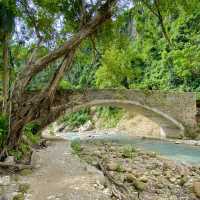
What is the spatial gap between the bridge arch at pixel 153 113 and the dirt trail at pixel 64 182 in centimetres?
1414

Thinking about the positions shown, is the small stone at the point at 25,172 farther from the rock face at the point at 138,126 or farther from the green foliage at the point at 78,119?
the green foliage at the point at 78,119

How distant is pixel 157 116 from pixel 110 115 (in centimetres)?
1356

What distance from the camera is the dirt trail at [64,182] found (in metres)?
6.38

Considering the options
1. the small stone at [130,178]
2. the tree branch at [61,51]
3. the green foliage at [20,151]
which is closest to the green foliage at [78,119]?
the green foliage at [20,151]

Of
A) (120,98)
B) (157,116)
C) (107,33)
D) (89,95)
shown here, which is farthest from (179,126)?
(107,33)

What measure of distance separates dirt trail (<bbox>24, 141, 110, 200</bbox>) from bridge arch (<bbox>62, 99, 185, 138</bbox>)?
557 inches

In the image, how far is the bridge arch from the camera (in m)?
24.1

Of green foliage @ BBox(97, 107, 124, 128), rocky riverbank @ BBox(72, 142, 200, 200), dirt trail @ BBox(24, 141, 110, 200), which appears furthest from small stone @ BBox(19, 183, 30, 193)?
green foliage @ BBox(97, 107, 124, 128)

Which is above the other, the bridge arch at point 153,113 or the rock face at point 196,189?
the bridge arch at point 153,113

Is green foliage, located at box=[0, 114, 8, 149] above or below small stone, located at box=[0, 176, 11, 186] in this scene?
above

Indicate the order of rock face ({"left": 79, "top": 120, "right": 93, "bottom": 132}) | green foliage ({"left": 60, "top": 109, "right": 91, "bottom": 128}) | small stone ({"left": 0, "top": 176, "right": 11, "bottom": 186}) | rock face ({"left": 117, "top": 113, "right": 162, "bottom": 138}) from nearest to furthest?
small stone ({"left": 0, "top": 176, "right": 11, "bottom": 186}) → rock face ({"left": 117, "top": 113, "right": 162, "bottom": 138}) → rock face ({"left": 79, "top": 120, "right": 93, "bottom": 132}) → green foliage ({"left": 60, "top": 109, "right": 91, "bottom": 128})

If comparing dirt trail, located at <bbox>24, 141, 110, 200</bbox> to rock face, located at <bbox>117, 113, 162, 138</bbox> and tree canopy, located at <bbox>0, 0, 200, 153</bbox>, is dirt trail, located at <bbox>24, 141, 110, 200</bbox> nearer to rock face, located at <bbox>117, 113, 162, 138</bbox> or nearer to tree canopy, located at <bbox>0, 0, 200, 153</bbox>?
tree canopy, located at <bbox>0, 0, 200, 153</bbox>

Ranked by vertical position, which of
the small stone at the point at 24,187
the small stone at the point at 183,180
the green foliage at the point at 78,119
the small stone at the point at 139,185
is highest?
the green foliage at the point at 78,119

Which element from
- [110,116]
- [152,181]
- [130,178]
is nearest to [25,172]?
[130,178]
